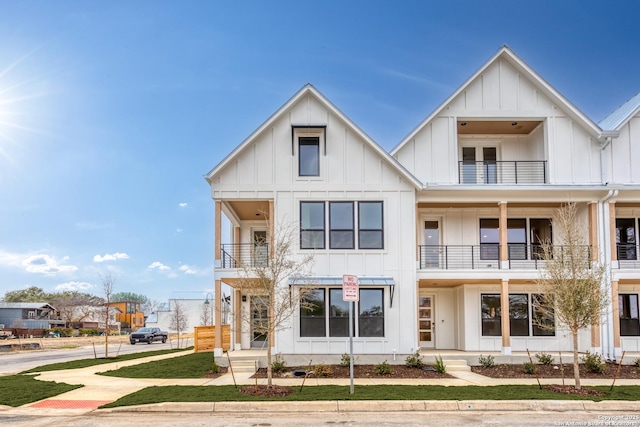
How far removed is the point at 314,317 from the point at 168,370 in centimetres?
532

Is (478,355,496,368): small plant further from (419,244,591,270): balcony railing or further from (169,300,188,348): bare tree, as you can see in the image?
(169,300,188,348): bare tree

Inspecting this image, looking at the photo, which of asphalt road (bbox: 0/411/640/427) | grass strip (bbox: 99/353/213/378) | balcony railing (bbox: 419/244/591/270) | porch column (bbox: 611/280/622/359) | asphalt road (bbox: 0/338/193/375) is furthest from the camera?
asphalt road (bbox: 0/338/193/375)

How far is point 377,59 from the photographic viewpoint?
957 inches

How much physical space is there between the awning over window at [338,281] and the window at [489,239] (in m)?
4.94

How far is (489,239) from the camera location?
861 inches

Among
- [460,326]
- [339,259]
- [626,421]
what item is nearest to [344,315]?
[339,259]

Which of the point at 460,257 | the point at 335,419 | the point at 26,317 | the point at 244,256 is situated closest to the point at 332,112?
the point at 244,256

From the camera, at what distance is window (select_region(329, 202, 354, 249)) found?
1936 centimetres

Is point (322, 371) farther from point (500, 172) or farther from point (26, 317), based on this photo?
point (26, 317)

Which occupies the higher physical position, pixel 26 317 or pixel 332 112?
pixel 332 112

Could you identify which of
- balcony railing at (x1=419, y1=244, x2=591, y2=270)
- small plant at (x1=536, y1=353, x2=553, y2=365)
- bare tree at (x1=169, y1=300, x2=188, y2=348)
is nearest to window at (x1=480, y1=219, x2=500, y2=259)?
balcony railing at (x1=419, y1=244, x2=591, y2=270)

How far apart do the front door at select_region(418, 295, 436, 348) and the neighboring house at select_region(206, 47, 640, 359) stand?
41 mm

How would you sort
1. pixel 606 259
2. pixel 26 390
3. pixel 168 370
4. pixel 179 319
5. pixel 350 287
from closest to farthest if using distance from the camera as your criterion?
pixel 350 287
pixel 26 390
pixel 168 370
pixel 606 259
pixel 179 319

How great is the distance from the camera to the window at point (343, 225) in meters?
19.3
